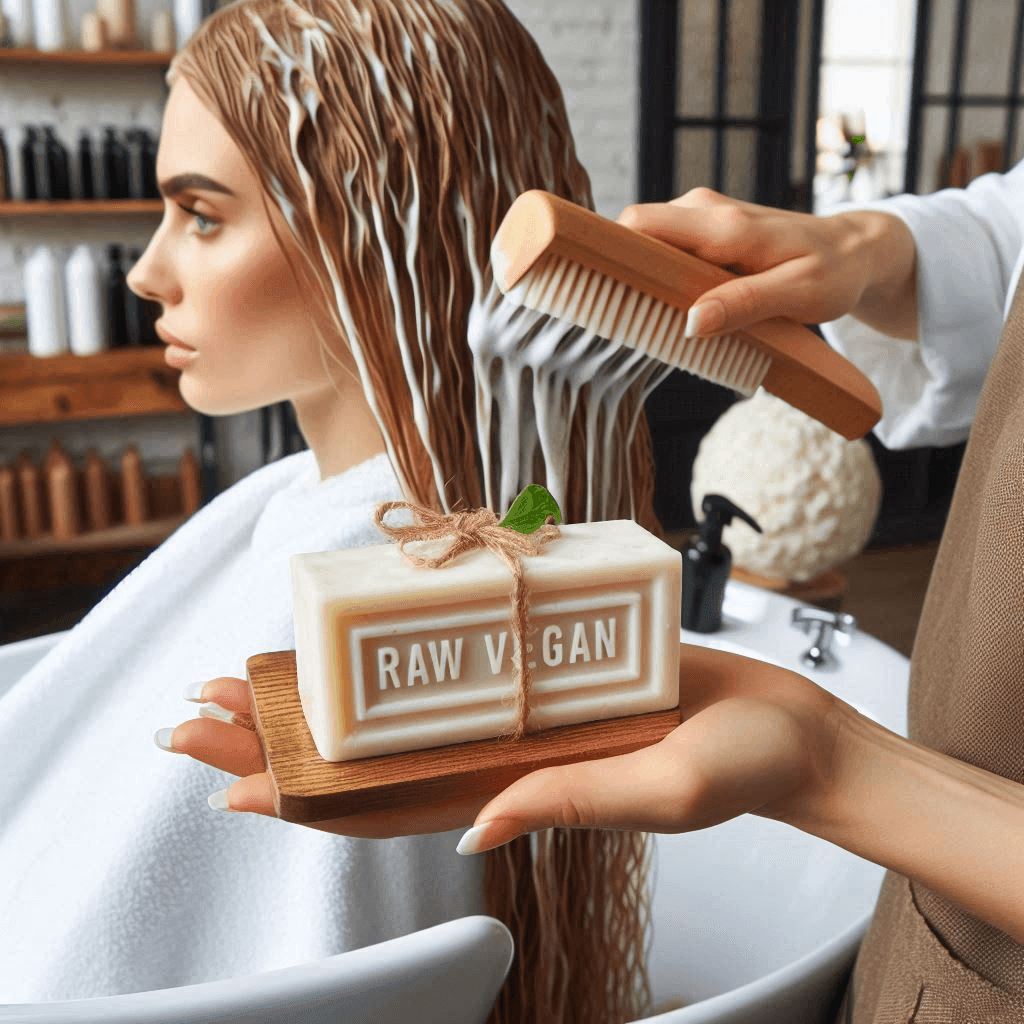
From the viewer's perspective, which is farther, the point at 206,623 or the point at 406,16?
the point at 206,623

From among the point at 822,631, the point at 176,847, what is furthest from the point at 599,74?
the point at 176,847

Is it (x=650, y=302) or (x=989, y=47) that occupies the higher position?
(x=989, y=47)

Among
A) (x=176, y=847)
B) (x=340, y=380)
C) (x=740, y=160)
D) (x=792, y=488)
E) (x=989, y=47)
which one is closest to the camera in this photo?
(x=176, y=847)

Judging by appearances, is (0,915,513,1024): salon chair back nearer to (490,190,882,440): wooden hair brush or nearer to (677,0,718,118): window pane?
(490,190,882,440): wooden hair brush

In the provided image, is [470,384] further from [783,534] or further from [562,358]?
[783,534]

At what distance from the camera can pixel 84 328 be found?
3215mm

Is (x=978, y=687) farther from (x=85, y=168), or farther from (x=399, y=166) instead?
(x=85, y=168)

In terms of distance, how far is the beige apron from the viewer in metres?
0.59

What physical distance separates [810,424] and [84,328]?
2.24 meters

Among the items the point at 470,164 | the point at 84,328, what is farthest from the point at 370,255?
the point at 84,328

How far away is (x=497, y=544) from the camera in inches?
22.7

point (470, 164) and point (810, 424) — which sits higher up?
point (470, 164)

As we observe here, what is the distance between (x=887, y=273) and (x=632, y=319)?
26 centimetres

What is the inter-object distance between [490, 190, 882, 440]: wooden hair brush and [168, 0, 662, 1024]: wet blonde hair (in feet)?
0.44
